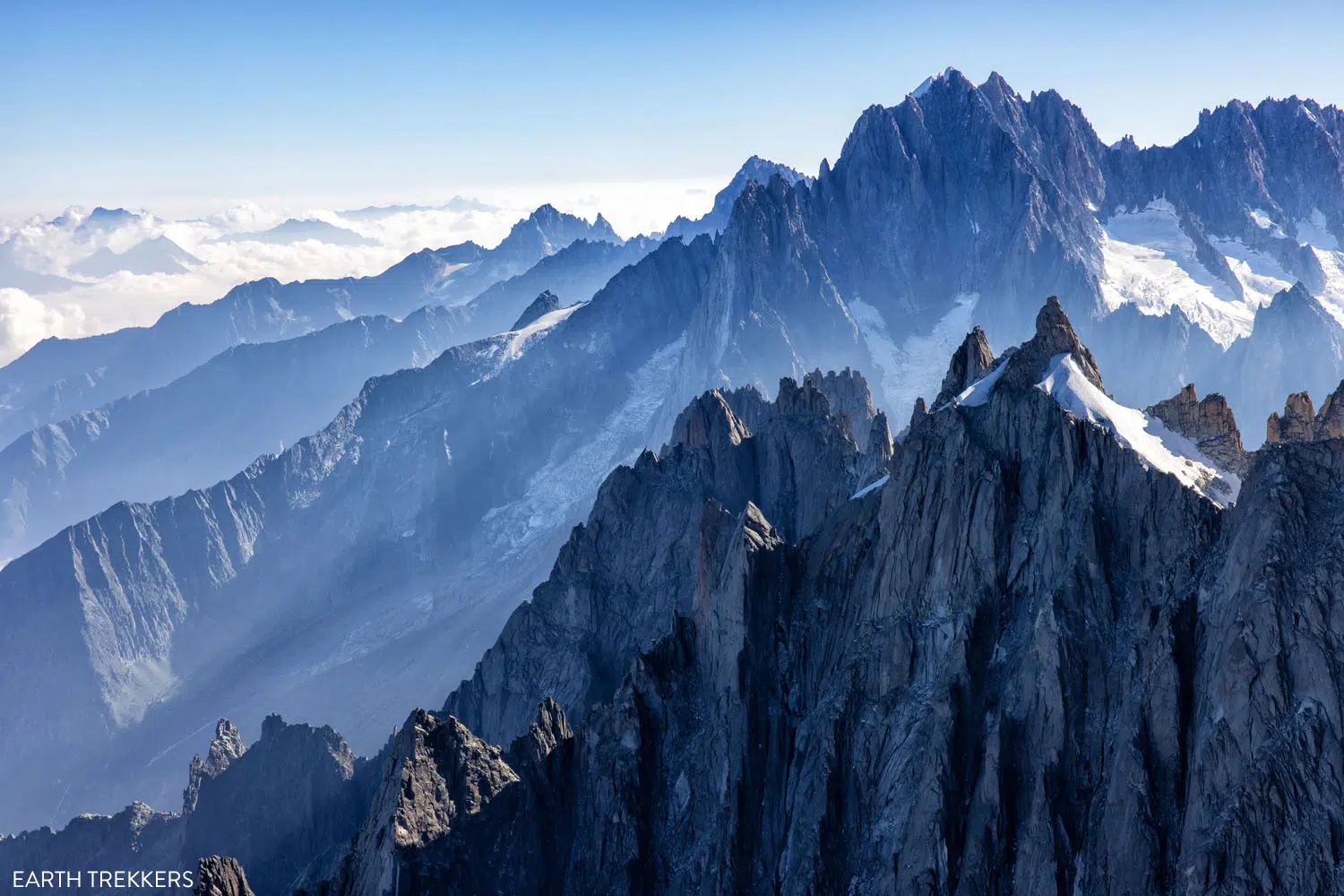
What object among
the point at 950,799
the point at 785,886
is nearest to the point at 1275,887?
the point at 950,799

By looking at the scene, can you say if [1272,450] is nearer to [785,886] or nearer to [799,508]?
[785,886]

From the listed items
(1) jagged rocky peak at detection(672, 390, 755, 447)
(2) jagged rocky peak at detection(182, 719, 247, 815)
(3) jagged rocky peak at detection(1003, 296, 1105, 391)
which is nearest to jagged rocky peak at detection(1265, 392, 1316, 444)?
(3) jagged rocky peak at detection(1003, 296, 1105, 391)

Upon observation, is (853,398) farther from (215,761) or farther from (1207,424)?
(215,761)

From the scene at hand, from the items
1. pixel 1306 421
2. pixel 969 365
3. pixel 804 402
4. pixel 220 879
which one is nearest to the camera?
pixel 220 879

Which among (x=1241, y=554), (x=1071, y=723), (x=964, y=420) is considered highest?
(x=964, y=420)

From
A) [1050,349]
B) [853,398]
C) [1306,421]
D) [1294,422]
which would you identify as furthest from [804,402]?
[1306,421]

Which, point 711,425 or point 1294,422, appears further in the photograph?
point 711,425
